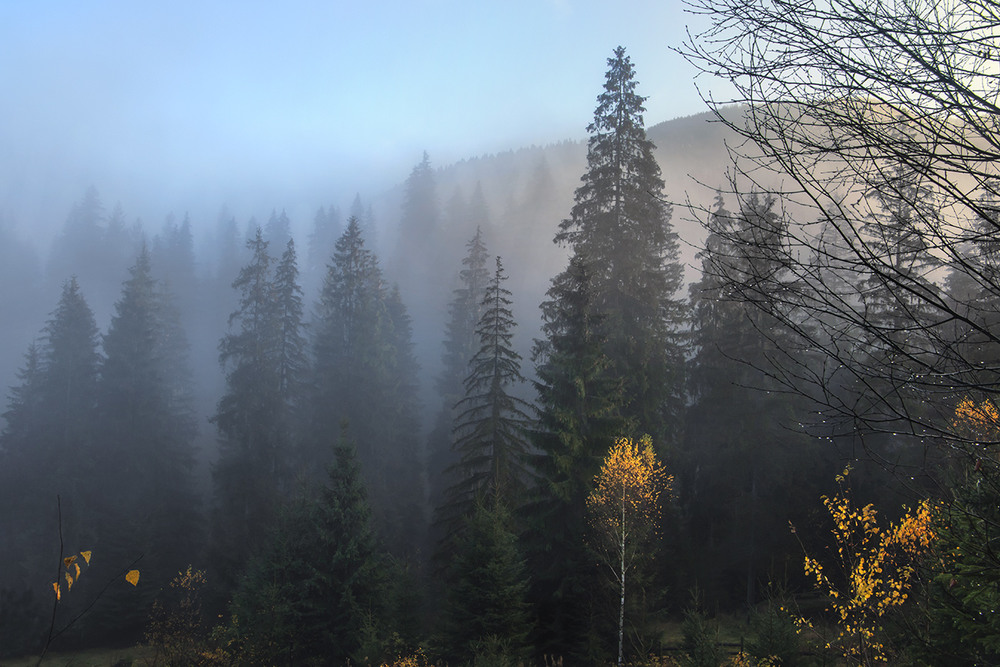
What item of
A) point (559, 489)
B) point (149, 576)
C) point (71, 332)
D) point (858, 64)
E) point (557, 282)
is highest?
point (71, 332)

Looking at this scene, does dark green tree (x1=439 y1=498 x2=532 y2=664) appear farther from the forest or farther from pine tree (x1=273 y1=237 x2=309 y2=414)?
pine tree (x1=273 y1=237 x2=309 y2=414)

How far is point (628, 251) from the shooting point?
64.0ft

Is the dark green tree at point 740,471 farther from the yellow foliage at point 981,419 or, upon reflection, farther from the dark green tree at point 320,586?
the yellow foliage at point 981,419

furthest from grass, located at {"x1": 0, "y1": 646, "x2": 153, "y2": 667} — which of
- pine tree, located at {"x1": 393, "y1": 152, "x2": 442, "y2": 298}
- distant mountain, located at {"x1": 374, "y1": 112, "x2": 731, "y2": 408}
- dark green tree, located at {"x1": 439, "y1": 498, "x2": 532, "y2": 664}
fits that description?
pine tree, located at {"x1": 393, "y1": 152, "x2": 442, "y2": 298}

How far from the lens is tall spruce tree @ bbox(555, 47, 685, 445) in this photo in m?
18.8

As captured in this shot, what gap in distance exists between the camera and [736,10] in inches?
116

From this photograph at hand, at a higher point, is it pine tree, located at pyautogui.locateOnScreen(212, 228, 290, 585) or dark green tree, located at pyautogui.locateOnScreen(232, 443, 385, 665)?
pine tree, located at pyautogui.locateOnScreen(212, 228, 290, 585)

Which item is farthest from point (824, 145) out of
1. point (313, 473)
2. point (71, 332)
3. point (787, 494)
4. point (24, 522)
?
point (71, 332)

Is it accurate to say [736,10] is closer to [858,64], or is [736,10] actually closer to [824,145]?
[858,64]

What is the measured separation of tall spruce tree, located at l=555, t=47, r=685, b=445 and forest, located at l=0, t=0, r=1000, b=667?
0.12m

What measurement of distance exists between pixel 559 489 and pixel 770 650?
20.7 feet

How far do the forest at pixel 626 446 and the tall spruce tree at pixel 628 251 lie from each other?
12 centimetres

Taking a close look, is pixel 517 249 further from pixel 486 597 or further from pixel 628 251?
pixel 486 597

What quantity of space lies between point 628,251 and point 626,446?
7714 millimetres
